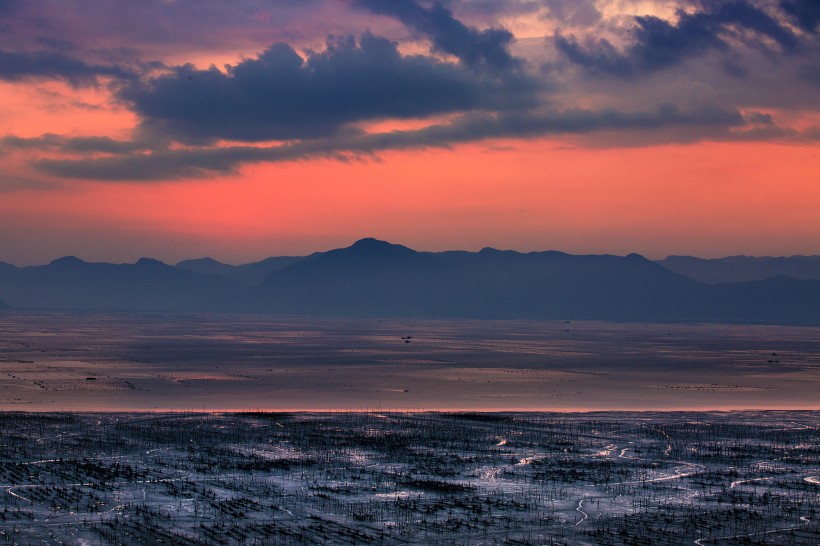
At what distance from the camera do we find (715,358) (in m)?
171

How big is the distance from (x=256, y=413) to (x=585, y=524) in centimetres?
4397

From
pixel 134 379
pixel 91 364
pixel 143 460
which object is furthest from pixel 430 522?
pixel 91 364

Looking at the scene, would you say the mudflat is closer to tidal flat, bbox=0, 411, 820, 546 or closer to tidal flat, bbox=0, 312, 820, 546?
tidal flat, bbox=0, 312, 820, 546

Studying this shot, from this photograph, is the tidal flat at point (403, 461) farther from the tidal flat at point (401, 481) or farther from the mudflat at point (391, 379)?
the mudflat at point (391, 379)

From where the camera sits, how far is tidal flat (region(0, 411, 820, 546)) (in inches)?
1667

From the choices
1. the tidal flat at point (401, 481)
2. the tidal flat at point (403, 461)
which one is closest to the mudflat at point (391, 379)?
the tidal flat at point (403, 461)

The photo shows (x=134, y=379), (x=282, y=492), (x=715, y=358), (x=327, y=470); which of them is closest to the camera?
(x=282, y=492)

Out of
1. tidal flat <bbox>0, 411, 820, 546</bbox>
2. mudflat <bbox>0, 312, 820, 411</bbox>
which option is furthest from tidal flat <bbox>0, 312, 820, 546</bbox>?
mudflat <bbox>0, 312, 820, 411</bbox>

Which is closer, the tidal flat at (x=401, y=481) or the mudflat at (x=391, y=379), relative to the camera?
the tidal flat at (x=401, y=481)

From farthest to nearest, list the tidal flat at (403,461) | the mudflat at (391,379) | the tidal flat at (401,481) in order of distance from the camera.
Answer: the mudflat at (391,379)
the tidal flat at (403,461)
the tidal flat at (401,481)

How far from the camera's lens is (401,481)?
173ft

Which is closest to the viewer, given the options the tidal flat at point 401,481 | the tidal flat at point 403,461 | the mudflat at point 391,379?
the tidal flat at point 401,481

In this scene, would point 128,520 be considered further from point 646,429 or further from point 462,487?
point 646,429

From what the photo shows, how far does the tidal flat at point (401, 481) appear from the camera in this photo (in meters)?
42.3
